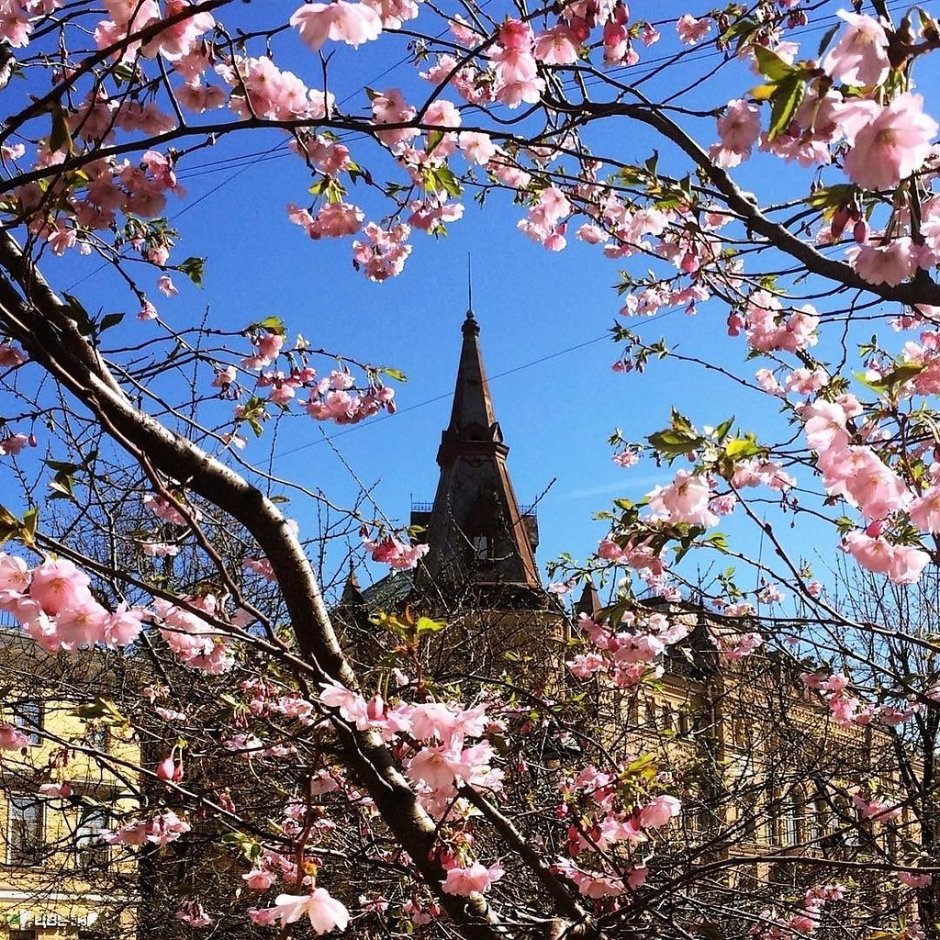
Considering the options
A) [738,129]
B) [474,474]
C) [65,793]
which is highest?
[474,474]

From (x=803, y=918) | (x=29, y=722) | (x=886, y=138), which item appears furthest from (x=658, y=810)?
(x=29, y=722)

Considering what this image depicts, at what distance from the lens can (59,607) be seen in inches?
72.1

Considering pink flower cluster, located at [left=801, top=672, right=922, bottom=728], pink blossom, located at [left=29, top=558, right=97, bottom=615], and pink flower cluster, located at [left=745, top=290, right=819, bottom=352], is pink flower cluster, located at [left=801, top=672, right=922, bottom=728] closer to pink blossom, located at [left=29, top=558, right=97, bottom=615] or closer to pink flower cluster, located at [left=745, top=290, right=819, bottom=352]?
pink flower cluster, located at [left=745, top=290, right=819, bottom=352]

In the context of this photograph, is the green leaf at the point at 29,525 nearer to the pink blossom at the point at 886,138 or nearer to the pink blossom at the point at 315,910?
the pink blossom at the point at 315,910

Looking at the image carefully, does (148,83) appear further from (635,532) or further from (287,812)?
(287,812)

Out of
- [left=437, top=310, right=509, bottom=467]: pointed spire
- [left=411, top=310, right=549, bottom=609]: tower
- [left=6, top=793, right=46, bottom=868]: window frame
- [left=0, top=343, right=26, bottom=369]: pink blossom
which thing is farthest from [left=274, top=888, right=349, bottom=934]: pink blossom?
[left=437, top=310, right=509, bottom=467]: pointed spire

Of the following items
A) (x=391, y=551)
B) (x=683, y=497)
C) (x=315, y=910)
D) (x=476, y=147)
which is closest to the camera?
(x=315, y=910)

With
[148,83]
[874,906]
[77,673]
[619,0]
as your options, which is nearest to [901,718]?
[874,906]

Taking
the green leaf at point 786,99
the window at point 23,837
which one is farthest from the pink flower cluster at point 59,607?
the window at point 23,837

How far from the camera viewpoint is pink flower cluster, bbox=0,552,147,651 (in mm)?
1804

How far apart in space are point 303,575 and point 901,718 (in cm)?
467

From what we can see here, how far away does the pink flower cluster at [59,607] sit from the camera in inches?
71.0

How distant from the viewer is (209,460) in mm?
2463

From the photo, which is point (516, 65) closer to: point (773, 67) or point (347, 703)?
point (773, 67)
